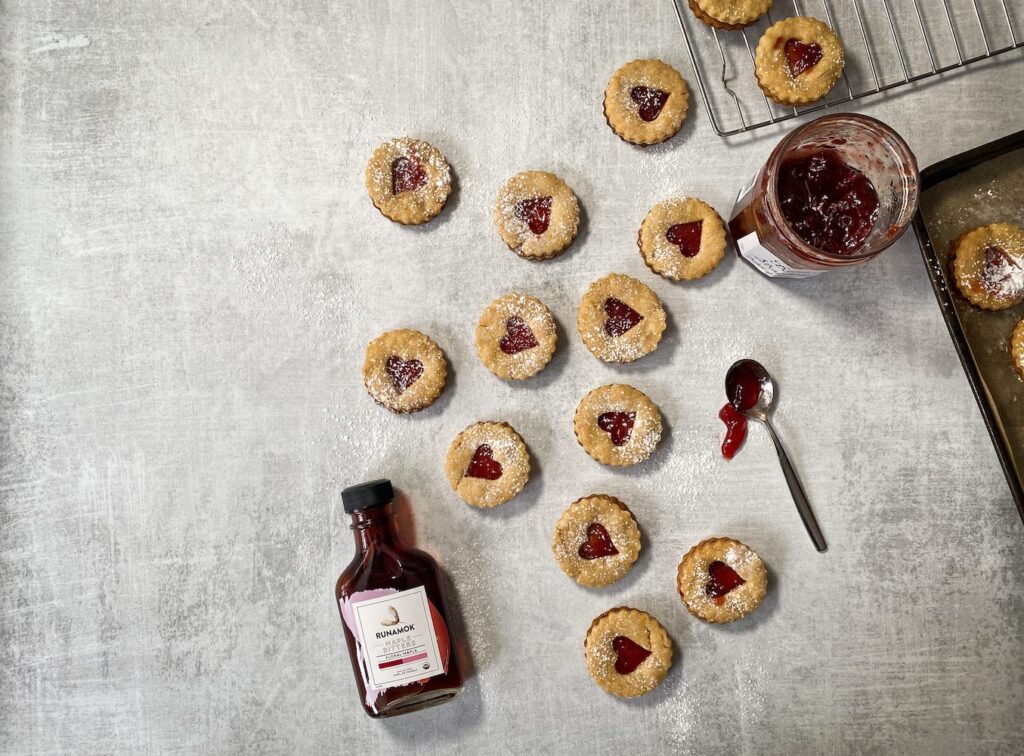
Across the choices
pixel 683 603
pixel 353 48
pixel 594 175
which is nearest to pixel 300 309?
pixel 353 48

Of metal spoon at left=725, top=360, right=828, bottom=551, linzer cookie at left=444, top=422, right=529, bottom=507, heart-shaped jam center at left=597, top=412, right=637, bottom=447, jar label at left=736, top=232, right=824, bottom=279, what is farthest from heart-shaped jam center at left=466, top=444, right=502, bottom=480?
jar label at left=736, top=232, right=824, bottom=279

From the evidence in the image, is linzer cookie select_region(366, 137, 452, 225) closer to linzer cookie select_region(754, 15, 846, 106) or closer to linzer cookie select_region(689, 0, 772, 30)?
linzer cookie select_region(689, 0, 772, 30)

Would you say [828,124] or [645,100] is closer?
[828,124]

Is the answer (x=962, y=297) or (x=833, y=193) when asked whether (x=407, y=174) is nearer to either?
(x=833, y=193)

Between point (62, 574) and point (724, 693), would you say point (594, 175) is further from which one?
point (62, 574)

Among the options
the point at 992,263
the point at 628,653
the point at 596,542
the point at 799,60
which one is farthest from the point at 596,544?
the point at 799,60
